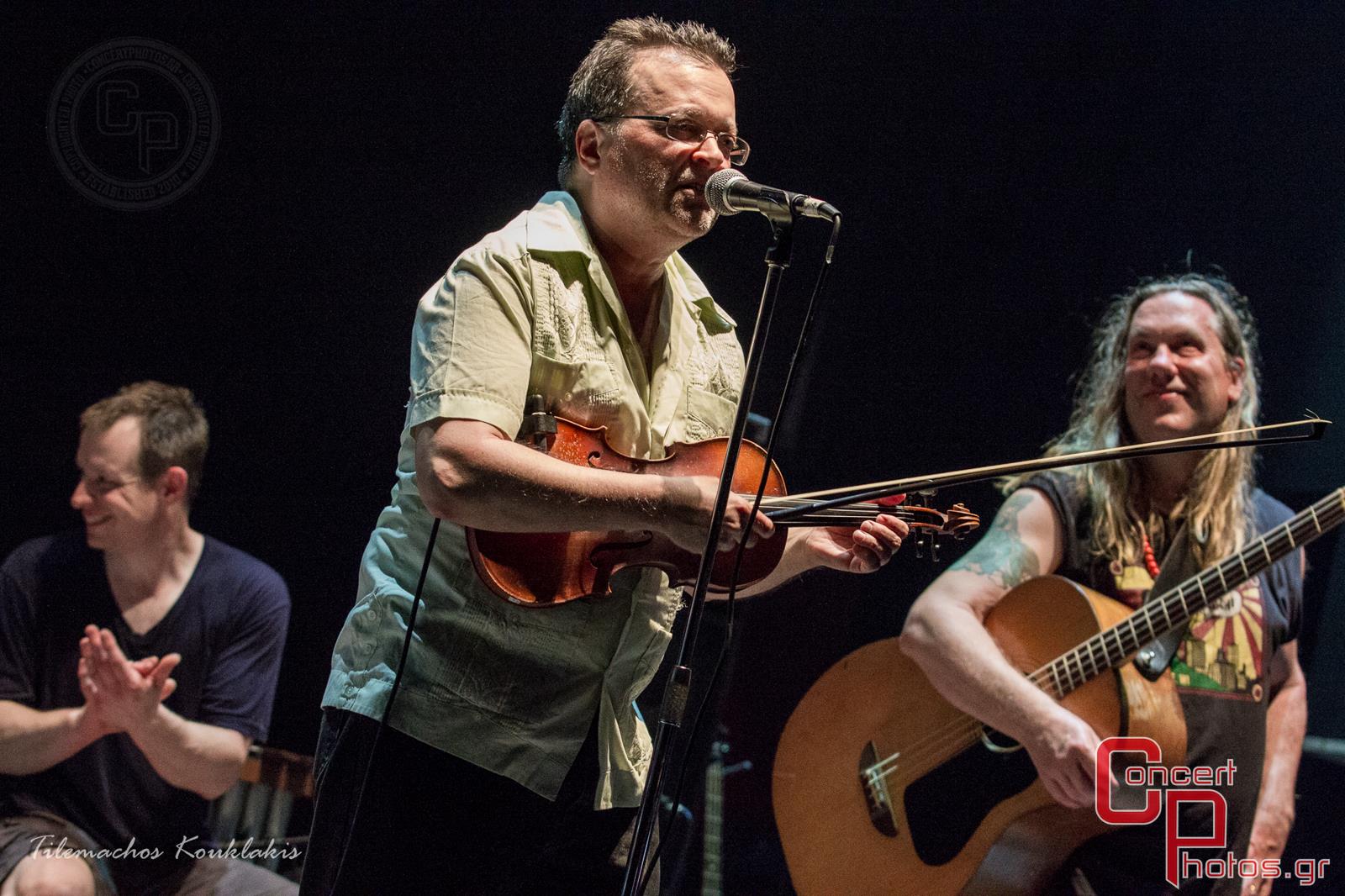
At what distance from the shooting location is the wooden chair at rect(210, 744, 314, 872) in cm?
279

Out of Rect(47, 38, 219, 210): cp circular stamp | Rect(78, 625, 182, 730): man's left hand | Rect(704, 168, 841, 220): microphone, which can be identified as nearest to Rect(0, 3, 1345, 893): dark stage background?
Rect(47, 38, 219, 210): cp circular stamp

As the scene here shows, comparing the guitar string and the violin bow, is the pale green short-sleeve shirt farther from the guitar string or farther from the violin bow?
the guitar string

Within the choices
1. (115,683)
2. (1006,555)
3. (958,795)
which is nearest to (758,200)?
(1006,555)

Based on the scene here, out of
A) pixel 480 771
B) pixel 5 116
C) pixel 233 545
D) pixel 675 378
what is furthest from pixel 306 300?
pixel 480 771

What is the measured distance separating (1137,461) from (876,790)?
40.4 inches

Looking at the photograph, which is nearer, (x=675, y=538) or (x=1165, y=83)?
(x=675, y=538)

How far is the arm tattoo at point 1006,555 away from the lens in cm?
270

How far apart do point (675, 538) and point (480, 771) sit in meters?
0.47

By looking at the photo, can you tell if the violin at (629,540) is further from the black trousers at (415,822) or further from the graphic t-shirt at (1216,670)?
the graphic t-shirt at (1216,670)

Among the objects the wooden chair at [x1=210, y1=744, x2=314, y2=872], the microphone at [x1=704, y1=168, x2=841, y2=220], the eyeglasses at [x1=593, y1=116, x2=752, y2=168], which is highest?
the eyeglasses at [x1=593, y1=116, x2=752, y2=168]

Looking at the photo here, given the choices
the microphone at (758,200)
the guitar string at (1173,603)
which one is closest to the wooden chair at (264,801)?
the guitar string at (1173,603)

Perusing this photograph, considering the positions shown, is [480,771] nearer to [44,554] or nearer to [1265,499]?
[44,554]

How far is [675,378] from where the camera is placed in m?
1.92

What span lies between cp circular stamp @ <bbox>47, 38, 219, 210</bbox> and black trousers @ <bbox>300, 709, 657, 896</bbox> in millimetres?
1741
